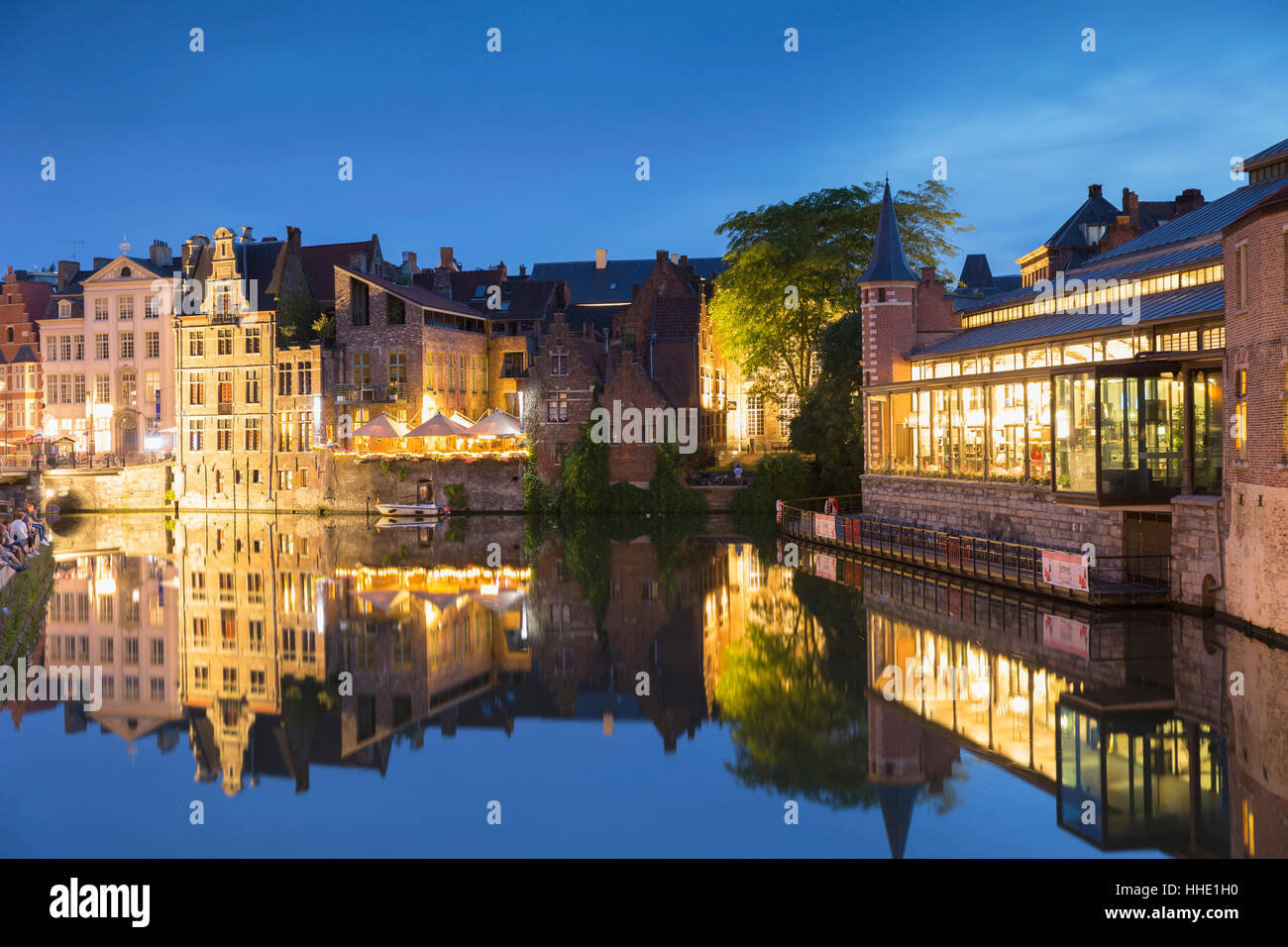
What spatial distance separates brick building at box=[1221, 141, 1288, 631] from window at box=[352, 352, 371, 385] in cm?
4210

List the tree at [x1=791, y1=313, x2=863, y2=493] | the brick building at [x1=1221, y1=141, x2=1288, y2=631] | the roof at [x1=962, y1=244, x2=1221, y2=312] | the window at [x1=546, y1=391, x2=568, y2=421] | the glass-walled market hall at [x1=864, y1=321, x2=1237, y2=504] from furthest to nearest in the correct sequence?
the window at [x1=546, y1=391, x2=568, y2=421], the tree at [x1=791, y1=313, x2=863, y2=493], the roof at [x1=962, y1=244, x2=1221, y2=312], the glass-walled market hall at [x1=864, y1=321, x2=1237, y2=504], the brick building at [x1=1221, y1=141, x2=1288, y2=631]

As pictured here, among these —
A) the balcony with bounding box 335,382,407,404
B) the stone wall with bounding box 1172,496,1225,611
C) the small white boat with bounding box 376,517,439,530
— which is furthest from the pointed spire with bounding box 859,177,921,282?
the balcony with bounding box 335,382,407,404

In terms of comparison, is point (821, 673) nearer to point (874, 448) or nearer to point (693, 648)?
point (693, 648)

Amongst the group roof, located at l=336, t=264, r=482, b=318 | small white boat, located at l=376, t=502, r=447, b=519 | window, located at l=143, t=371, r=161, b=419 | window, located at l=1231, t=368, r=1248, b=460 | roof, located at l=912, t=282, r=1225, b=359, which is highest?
roof, located at l=336, t=264, r=482, b=318

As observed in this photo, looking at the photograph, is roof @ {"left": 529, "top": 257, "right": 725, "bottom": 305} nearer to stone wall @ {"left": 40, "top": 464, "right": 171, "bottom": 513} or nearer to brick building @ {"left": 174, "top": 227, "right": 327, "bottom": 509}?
brick building @ {"left": 174, "top": 227, "right": 327, "bottom": 509}

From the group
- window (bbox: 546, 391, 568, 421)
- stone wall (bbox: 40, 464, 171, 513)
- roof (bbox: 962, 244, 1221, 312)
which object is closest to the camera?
roof (bbox: 962, 244, 1221, 312)

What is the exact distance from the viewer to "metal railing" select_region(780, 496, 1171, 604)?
71.7 ft

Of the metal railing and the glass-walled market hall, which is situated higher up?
the glass-walled market hall

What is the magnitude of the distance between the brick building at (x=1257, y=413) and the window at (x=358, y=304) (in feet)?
141

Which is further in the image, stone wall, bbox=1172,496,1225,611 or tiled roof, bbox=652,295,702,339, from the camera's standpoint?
tiled roof, bbox=652,295,702,339

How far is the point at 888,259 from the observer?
1506 inches

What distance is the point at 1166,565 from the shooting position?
22.4m

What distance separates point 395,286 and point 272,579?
29.2 metres

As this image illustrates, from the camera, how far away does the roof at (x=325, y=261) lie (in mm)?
59625
